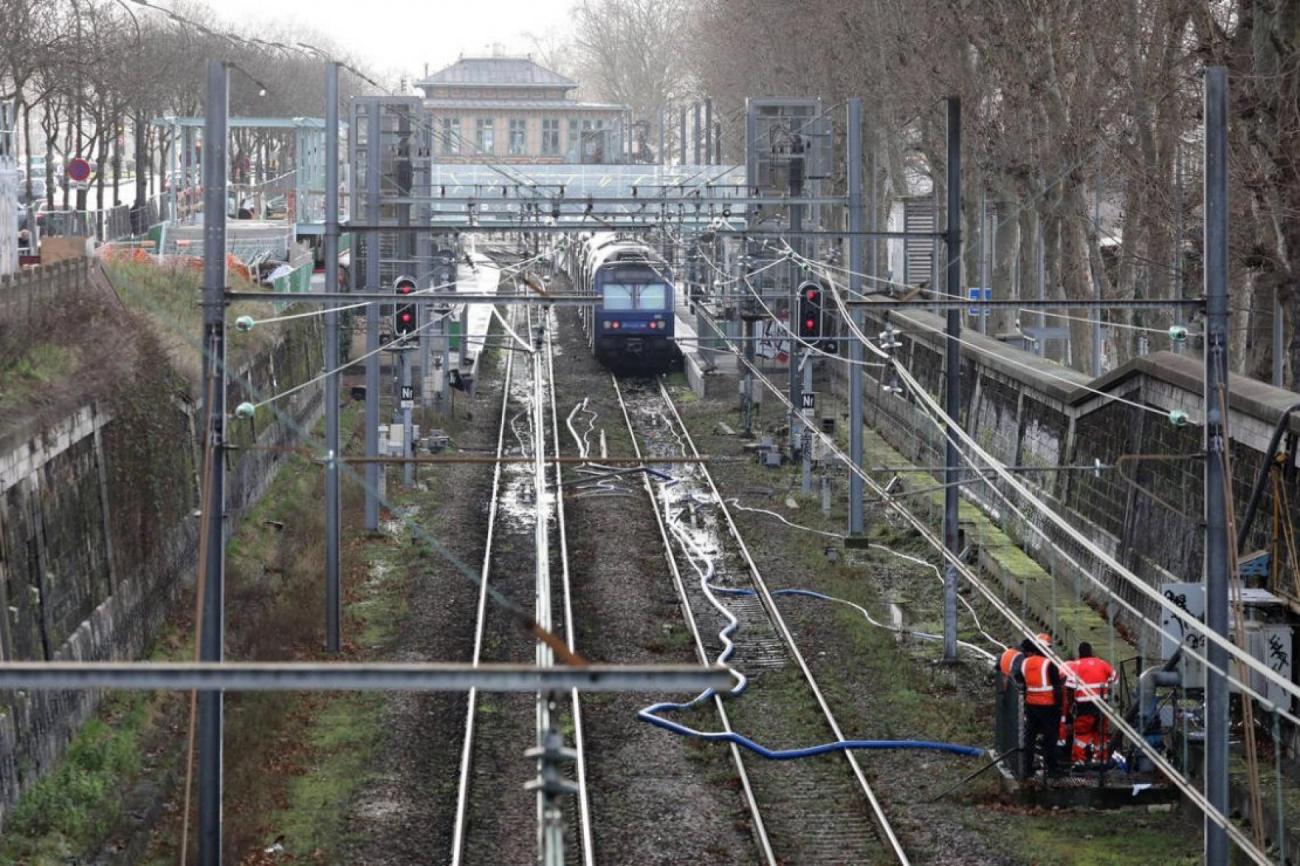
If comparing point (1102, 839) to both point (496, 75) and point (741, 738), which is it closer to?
point (741, 738)

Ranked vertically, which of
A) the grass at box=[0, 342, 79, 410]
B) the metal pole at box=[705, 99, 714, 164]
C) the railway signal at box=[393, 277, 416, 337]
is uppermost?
the metal pole at box=[705, 99, 714, 164]

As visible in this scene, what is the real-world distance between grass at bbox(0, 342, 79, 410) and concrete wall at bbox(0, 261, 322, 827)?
17.5 inches

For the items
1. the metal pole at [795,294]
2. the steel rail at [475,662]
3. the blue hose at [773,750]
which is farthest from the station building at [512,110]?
the blue hose at [773,750]

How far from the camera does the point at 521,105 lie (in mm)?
117812

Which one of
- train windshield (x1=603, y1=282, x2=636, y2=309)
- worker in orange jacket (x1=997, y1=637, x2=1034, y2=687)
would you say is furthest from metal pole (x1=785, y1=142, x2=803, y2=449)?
worker in orange jacket (x1=997, y1=637, x2=1034, y2=687)

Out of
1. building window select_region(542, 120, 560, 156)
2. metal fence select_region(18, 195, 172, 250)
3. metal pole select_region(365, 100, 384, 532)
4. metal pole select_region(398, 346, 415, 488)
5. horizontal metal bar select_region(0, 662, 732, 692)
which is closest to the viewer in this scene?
horizontal metal bar select_region(0, 662, 732, 692)

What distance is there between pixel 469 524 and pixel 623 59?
333 ft

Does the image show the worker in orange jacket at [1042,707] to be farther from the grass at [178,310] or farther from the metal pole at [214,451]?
the grass at [178,310]

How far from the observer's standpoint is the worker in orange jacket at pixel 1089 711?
598 inches

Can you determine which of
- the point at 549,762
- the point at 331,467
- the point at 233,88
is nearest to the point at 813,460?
the point at 331,467

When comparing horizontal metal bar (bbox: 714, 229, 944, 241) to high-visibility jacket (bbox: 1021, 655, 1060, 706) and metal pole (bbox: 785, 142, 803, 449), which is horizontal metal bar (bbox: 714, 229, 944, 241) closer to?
metal pole (bbox: 785, 142, 803, 449)

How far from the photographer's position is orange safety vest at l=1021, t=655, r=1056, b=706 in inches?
606

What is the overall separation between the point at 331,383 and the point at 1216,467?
38.7 ft

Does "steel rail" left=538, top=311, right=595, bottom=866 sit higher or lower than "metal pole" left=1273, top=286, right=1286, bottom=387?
lower
